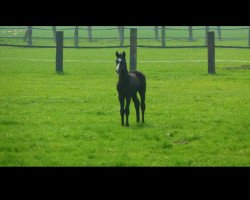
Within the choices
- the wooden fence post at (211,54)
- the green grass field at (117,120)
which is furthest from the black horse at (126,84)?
the wooden fence post at (211,54)

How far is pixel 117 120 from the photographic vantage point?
10.1m

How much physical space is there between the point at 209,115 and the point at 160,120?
123 cm

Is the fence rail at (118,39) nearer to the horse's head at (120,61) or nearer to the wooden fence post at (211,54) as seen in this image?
the wooden fence post at (211,54)

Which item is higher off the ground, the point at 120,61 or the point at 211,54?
the point at 211,54

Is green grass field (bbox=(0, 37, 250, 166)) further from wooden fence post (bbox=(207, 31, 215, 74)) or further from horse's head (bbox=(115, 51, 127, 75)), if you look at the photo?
horse's head (bbox=(115, 51, 127, 75))

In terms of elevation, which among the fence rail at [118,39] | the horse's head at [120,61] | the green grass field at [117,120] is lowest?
the green grass field at [117,120]

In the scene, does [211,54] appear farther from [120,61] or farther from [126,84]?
[120,61]

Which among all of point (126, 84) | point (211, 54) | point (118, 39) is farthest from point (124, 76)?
point (118, 39)

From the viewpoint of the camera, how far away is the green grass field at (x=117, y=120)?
7195mm

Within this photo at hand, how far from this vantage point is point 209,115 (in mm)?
10656

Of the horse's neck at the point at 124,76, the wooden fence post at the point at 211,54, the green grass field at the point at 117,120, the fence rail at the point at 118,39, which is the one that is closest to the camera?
the green grass field at the point at 117,120

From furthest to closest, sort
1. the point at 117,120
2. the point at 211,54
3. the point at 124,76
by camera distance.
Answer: the point at 211,54 < the point at 117,120 < the point at 124,76

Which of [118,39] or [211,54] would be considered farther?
[118,39]
